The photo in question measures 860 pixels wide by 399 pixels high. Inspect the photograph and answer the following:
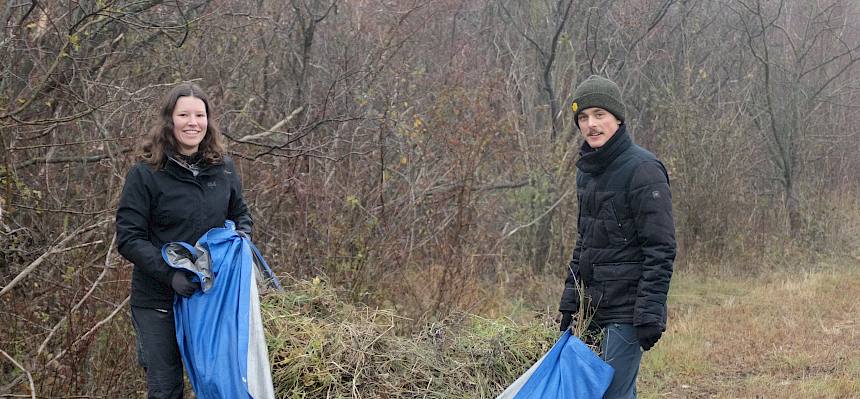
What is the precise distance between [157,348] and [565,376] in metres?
1.70

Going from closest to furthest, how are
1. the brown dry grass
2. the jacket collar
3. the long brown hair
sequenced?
the long brown hair
the jacket collar
the brown dry grass

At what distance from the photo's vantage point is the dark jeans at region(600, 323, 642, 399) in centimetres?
335

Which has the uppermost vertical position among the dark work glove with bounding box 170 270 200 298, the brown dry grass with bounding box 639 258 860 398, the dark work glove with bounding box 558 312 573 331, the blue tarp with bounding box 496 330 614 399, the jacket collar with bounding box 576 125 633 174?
the jacket collar with bounding box 576 125 633 174

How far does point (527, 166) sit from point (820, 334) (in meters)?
3.78

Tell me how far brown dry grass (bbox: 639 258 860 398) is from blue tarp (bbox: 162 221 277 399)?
3.56 meters

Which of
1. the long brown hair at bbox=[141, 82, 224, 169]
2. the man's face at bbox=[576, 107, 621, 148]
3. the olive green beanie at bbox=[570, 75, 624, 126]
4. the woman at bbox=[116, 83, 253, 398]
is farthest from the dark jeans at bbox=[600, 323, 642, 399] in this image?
the long brown hair at bbox=[141, 82, 224, 169]

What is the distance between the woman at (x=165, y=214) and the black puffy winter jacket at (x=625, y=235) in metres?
1.65

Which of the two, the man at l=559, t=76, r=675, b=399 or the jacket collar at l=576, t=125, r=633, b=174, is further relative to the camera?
the jacket collar at l=576, t=125, r=633, b=174

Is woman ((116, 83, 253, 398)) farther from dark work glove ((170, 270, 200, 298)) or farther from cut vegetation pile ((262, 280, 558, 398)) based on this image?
cut vegetation pile ((262, 280, 558, 398))

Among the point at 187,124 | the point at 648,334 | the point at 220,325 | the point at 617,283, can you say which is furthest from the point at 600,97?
the point at 220,325

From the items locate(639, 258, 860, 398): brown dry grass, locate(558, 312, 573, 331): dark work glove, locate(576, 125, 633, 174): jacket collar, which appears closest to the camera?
locate(576, 125, 633, 174): jacket collar

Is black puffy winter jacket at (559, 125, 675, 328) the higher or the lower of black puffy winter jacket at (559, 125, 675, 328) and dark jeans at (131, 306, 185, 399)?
the higher

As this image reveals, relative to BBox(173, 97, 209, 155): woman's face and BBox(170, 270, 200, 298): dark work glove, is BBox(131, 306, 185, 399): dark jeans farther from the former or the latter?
BBox(173, 97, 209, 155): woman's face

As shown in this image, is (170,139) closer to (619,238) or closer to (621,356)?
(619,238)
